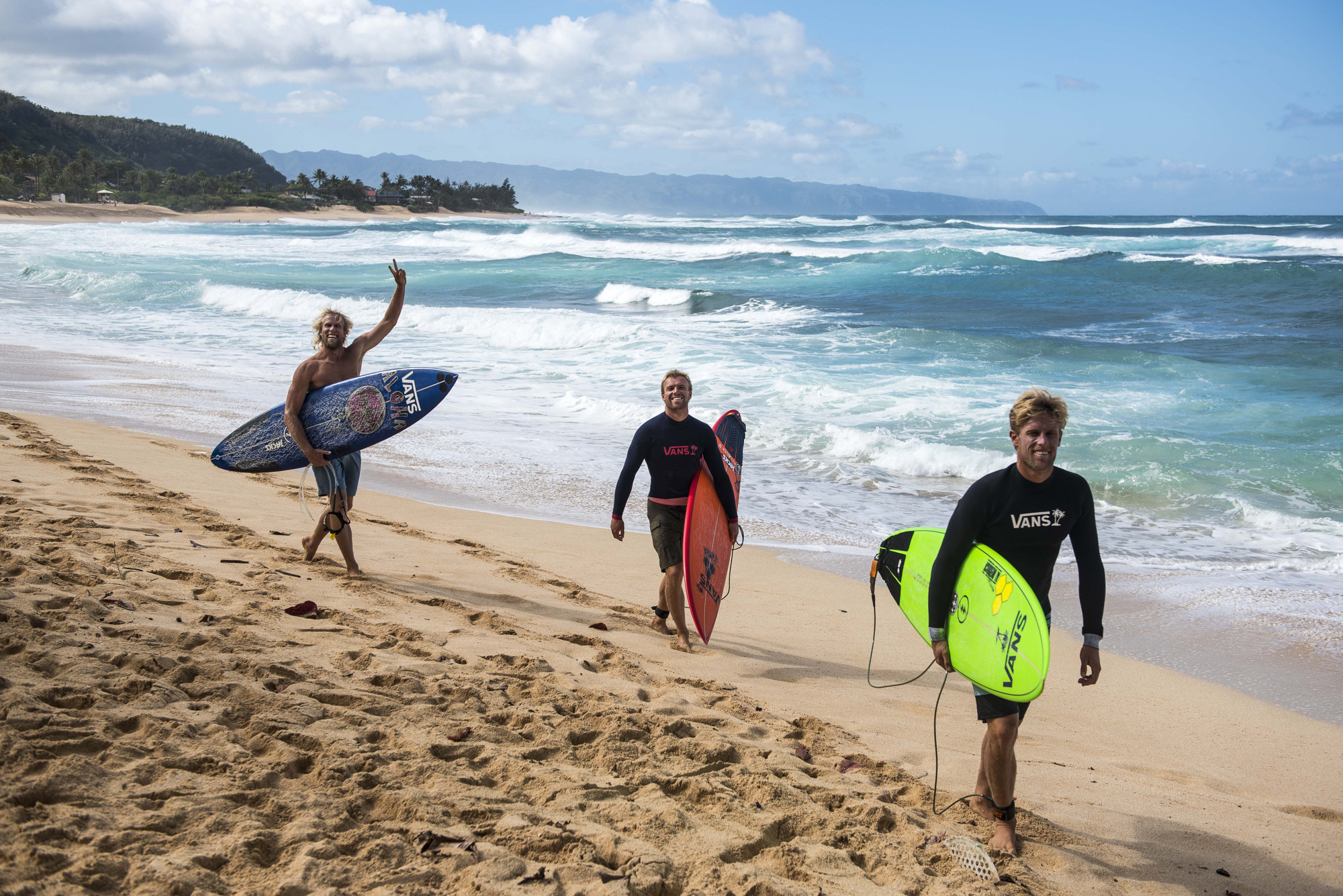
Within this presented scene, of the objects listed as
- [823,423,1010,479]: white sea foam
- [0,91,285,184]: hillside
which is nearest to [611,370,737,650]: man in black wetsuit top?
[823,423,1010,479]: white sea foam

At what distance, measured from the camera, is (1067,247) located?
39.0m

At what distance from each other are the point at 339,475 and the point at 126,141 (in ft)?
433

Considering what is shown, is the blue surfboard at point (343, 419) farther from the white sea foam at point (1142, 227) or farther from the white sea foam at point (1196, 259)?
the white sea foam at point (1142, 227)

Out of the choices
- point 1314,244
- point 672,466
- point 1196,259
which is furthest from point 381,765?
point 1314,244

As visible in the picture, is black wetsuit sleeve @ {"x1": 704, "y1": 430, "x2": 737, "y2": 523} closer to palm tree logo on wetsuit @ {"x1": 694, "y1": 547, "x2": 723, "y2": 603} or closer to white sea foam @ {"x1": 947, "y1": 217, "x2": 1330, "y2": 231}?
palm tree logo on wetsuit @ {"x1": 694, "y1": 547, "x2": 723, "y2": 603}

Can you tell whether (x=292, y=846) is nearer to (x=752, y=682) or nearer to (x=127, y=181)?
(x=752, y=682)

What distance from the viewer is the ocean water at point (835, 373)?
790cm

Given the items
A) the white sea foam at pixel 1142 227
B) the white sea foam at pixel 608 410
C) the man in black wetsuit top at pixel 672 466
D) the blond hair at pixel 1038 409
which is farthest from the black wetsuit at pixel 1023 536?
the white sea foam at pixel 1142 227

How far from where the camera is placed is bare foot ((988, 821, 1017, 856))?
9.58 feet

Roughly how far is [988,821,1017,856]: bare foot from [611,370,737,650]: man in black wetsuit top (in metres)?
2.13

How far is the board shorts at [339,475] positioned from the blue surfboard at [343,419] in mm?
57

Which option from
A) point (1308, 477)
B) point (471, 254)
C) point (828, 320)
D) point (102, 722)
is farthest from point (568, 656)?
point (471, 254)

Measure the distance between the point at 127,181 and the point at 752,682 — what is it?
9757 cm

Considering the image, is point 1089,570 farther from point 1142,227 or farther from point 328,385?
point 1142,227
